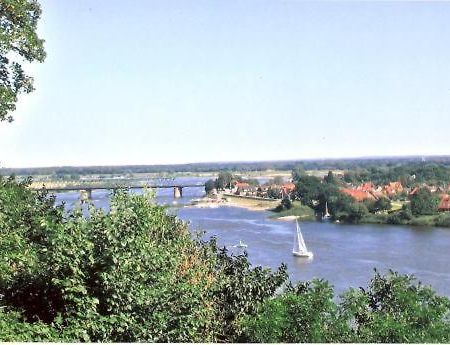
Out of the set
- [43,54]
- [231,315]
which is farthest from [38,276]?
[231,315]

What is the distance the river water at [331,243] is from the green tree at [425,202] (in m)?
0.39

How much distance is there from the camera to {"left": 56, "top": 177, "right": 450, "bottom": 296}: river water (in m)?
7.41

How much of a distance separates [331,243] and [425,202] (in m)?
2.26

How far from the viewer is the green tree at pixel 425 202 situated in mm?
11219

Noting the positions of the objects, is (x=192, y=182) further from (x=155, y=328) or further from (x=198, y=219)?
(x=155, y=328)

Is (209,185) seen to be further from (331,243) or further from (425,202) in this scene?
(425,202)

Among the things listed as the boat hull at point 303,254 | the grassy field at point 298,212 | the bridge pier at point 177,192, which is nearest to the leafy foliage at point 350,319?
the boat hull at point 303,254

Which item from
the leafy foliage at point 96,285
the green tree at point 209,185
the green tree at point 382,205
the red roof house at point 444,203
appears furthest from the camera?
the green tree at point 382,205

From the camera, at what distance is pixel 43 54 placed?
283cm

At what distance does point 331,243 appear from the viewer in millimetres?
10016

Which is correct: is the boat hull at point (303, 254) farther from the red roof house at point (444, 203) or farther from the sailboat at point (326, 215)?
the red roof house at point (444, 203)

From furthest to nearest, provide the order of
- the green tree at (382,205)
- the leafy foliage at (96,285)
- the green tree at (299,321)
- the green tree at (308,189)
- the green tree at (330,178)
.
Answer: the green tree at (382,205)
the green tree at (330,178)
the green tree at (308,189)
the green tree at (299,321)
the leafy foliage at (96,285)

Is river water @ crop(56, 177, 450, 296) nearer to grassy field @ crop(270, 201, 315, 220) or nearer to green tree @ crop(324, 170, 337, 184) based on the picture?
grassy field @ crop(270, 201, 315, 220)

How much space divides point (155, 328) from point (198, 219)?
8423 millimetres
